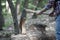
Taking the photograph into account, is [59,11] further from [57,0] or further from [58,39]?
[58,39]

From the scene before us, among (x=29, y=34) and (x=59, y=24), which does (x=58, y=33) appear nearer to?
(x=59, y=24)

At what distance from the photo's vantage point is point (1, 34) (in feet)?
19.6

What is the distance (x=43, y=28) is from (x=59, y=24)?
2.33 meters

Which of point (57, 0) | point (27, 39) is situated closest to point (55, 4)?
point (57, 0)

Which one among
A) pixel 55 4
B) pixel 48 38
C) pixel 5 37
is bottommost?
pixel 5 37

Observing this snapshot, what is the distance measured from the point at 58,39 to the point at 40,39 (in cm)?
195

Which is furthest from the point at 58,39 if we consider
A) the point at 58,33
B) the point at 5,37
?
the point at 5,37

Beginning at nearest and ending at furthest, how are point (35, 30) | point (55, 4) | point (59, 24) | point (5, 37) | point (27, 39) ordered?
1. point (59, 24)
2. point (55, 4)
3. point (27, 39)
4. point (35, 30)
5. point (5, 37)

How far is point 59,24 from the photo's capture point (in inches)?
85.3

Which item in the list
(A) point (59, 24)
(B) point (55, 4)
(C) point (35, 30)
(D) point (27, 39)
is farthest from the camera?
(C) point (35, 30)

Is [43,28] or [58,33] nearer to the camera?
[58,33]

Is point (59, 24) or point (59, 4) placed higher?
point (59, 4)

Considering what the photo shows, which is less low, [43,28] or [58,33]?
[58,33]

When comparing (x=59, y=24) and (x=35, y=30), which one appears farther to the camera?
(x=35, y=30)
